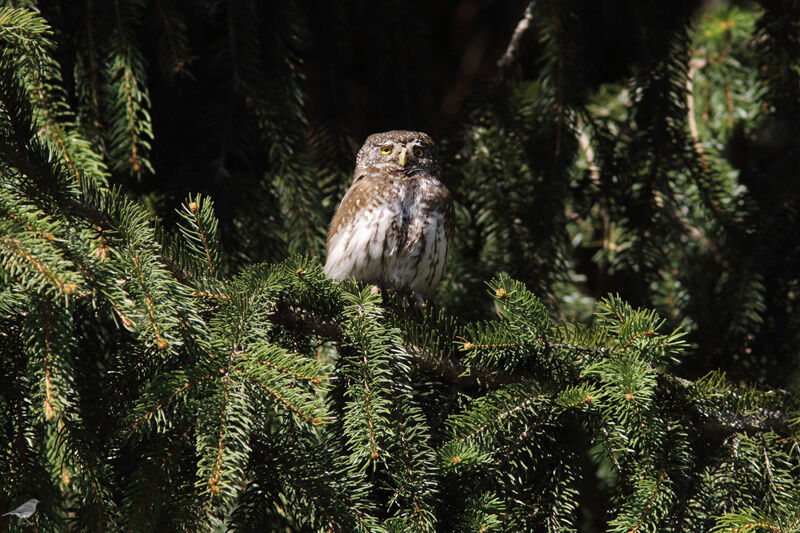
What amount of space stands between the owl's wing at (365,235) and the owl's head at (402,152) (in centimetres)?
14

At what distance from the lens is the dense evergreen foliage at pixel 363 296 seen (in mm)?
1342

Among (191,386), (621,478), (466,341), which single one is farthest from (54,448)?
(621,478)

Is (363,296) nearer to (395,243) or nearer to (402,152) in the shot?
(395,243)

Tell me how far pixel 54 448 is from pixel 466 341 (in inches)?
35.7

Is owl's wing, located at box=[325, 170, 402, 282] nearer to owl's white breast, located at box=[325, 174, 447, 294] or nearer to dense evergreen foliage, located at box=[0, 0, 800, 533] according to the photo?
owl's white breast, located at box=[325, 174, 447, 294]

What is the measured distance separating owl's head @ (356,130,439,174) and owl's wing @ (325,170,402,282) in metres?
0.14

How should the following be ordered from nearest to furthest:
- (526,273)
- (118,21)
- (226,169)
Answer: (118,21) → (226,169) → (526,273)

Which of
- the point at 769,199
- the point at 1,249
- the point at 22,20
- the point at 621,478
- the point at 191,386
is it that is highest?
the point at 22,20

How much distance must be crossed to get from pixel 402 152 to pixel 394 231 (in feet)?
1.25

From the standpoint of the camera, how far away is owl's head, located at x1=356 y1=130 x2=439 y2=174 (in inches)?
103

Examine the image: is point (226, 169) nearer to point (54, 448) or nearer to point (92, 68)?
point (92, 68)

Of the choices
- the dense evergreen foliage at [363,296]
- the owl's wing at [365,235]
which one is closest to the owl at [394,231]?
the owl's wing at [365,235]

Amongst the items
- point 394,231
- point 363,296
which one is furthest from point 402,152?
point 363,296

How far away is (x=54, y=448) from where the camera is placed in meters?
1.27
